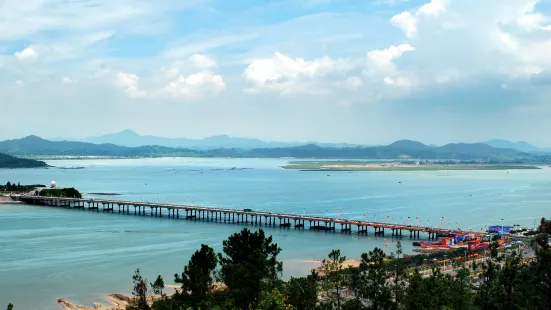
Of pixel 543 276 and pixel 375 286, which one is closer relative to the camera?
pixel 543 276

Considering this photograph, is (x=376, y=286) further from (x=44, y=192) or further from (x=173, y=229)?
(x=44, y=192)

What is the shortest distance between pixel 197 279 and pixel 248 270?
8.71ft

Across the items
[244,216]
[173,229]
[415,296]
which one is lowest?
[173,229]

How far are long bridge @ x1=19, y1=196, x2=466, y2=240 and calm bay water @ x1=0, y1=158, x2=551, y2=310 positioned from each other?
3.13 meters

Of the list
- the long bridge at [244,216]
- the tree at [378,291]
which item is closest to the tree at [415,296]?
the tree at [378,291]

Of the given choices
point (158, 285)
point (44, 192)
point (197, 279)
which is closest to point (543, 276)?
point (197, 279)

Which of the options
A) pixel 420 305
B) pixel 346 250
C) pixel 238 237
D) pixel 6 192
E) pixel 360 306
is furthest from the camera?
pixel 6 192

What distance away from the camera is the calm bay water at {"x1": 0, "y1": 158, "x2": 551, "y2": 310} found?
42.2 meters

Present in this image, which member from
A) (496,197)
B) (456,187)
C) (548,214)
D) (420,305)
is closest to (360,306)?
(420,305)

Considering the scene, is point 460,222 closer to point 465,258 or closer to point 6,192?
point 465,258

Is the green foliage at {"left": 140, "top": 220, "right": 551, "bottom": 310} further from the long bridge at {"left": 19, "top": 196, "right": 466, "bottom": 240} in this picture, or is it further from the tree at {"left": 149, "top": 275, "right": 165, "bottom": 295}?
the long bridge at {"left": 19, "top": 196, "right": 466, "bottom": 240}

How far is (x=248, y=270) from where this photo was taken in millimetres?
24875

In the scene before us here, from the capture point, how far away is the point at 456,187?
132750 mm

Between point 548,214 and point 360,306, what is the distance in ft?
225
